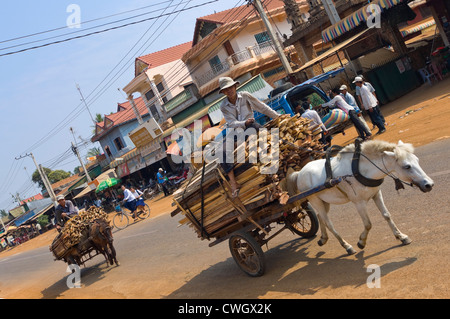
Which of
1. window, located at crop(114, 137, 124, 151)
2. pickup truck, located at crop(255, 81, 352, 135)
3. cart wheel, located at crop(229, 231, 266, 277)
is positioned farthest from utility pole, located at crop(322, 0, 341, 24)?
window, located at crop(114, 137, 124, 151)

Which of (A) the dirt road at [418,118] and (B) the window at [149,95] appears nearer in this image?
(A) the dirt road at [418,118]

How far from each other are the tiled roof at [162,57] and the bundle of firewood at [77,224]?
104ft

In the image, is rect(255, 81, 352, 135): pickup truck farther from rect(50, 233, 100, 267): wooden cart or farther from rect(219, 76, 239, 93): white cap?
rect(219, 76, 239, 93): white cap

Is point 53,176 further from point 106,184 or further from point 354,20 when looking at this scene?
point 354,20

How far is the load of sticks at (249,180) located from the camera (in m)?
5.95

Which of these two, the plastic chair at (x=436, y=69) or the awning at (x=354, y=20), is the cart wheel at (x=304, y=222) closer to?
the awning at (x=354, y=20)

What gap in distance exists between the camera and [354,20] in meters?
20.3

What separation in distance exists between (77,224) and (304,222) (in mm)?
6902

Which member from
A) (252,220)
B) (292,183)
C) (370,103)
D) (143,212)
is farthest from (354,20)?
(252,220)

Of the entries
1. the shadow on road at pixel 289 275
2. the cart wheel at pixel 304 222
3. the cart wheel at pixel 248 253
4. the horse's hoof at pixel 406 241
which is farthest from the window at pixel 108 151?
Result: the horse's hoof at pixel 406 241

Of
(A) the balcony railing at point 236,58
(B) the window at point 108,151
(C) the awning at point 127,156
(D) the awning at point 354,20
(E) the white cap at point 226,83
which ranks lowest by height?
(E) the white cap at point 226,83

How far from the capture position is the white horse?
15.9 feet

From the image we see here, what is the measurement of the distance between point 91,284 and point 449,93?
1412 centimetres

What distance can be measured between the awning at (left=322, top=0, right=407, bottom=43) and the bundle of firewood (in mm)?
15136
